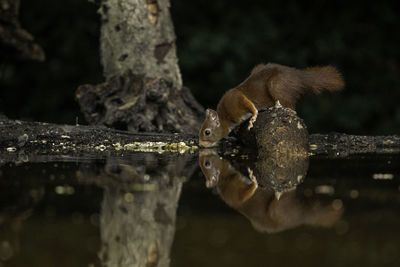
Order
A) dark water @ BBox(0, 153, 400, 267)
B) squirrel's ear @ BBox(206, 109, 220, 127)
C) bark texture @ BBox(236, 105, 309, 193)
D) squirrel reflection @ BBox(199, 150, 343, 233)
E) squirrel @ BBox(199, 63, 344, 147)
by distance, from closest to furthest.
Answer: dark water @ BBox(0, 153, 400, 267) < squirrel reflection @ BBox(199, 150, 343, 233) < bark texture @ BBox(236, 105, 309, 193) < squirrel @ BBox(199, 63, 344, 147) < squirrel's ear @ BBox(206, 109, 220, 127)

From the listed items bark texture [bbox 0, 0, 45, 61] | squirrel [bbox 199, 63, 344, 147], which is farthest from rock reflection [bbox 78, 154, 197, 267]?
bark texture [bbox 0, 0, 45, 61]

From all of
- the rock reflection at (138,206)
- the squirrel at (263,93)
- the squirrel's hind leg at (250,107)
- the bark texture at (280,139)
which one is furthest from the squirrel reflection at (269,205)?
the squirrel at (263,93)

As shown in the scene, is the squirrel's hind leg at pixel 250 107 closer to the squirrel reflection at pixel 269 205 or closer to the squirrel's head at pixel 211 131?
the squirrel's head at pixel 211 131

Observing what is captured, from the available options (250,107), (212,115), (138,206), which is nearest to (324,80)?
(250,107)

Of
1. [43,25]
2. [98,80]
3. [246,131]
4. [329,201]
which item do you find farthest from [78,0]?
[329,201]

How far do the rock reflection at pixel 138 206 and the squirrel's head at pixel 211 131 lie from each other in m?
0.99

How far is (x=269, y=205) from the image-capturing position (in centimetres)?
274

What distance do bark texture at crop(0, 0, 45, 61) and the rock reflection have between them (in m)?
3.30

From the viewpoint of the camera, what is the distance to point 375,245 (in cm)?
203

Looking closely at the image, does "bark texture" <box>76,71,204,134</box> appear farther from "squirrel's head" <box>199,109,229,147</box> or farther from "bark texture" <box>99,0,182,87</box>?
"squirrel's head" <box>199,109,229,147</box>

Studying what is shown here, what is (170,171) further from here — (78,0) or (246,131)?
(78,0)

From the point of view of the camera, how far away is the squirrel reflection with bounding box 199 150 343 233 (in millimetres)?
2397

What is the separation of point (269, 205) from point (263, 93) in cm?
296

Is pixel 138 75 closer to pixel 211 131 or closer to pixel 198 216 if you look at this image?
pixel 211 131
